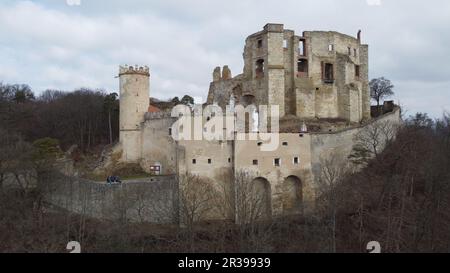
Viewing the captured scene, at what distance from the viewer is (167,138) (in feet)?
124

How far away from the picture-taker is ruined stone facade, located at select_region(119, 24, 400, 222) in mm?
33812

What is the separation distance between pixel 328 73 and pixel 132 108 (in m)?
16.6

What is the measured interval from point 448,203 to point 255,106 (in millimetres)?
15851

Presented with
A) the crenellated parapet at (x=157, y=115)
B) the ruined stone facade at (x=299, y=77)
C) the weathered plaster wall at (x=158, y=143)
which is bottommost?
the weathered plaster wall at (x=158, y=143)

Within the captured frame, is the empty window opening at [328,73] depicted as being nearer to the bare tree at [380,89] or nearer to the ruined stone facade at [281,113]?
the ruined stone facade at [281,113]

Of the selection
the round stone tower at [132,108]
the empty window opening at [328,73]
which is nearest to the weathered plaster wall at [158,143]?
the round stone tower at [132,108]

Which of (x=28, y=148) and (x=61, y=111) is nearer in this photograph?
(x=28, y=148)

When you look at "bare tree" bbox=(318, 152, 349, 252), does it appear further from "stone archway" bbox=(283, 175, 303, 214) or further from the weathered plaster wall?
the weathered plaster wall

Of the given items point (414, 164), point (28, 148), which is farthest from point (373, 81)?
point (28, 148)

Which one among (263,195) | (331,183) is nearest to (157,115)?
(263,195)

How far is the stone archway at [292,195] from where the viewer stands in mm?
34656

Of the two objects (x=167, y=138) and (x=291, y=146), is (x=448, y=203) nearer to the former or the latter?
(x=291, y=146)

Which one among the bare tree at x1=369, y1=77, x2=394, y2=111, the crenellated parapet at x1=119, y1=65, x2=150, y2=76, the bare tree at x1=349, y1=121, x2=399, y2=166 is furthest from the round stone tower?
the bare tree at x1=369, y1=77, x2=394, y2=111

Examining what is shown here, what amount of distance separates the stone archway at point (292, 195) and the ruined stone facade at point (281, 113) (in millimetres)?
68
